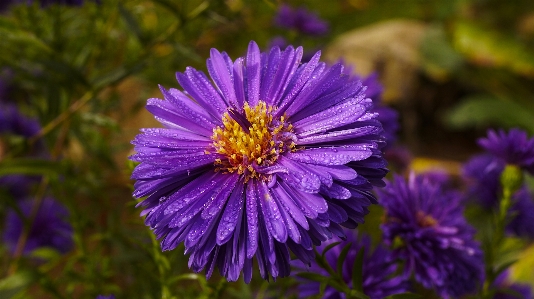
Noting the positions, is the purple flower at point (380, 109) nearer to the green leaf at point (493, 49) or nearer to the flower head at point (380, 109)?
the flower head at point (380, 109)

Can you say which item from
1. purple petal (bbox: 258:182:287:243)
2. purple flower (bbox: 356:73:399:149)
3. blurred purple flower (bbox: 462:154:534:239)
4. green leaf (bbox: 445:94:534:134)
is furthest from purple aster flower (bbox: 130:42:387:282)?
green leaf (bbox: 445:94:534:134)

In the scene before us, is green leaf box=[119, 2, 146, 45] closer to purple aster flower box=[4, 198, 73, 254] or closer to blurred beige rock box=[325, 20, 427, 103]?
purple aster flower box=[4, 198, 73, 254]

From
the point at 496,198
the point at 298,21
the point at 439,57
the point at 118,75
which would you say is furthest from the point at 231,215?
the point at 439,57

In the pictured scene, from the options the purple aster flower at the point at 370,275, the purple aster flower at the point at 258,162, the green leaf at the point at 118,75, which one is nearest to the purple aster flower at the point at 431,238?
the purple aster flower at the point at 370,275

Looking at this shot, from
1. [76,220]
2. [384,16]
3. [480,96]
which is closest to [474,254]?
[76,220]

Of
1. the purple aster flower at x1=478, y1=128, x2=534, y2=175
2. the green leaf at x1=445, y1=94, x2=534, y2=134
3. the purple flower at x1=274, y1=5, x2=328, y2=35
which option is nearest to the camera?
the purple aster flower at x1=478, y1=128, x2=534, y2=175

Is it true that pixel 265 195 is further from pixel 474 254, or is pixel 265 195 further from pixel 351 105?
pixel 474 254
